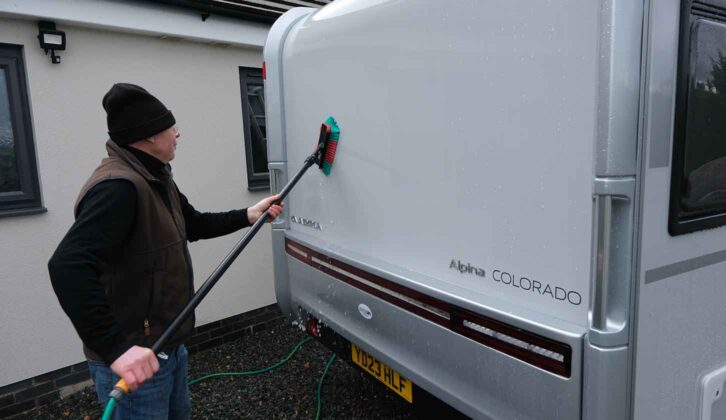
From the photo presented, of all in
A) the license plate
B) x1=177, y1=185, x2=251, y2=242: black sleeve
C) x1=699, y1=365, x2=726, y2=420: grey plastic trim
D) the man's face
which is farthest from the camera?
x1=177, y1=185, x2=251, y2=242: black sleeve

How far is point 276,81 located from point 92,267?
1.75m

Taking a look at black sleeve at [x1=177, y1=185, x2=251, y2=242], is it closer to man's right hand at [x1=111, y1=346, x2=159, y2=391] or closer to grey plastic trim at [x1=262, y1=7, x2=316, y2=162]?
grey plastic trim at [x1=262, y1=7, x2=316, y2=162]

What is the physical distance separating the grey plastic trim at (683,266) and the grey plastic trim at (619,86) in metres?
0.33

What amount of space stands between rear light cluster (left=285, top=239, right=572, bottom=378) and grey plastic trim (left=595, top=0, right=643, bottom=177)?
23.3 inches

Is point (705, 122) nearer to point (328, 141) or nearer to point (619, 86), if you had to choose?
point (619, 86)

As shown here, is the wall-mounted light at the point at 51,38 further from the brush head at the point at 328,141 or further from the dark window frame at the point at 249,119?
the brush head at the point at 328,141

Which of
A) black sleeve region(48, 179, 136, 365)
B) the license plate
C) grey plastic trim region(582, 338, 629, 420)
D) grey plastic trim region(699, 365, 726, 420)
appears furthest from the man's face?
grey plastic trim region(699, 365, 726, 420)

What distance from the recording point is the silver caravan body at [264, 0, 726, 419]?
1.42 metres

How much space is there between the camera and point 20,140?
11.1 ft

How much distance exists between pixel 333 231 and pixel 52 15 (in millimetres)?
2416

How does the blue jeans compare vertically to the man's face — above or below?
below

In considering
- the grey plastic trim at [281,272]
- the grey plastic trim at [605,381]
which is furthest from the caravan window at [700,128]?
the grey plastic trim at [281,272]

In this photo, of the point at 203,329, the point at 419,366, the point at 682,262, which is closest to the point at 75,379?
the point at 203,329

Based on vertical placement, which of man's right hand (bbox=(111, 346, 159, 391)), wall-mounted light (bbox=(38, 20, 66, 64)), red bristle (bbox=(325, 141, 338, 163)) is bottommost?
man's right hand (bbox=(111, 346, 159, 391))
